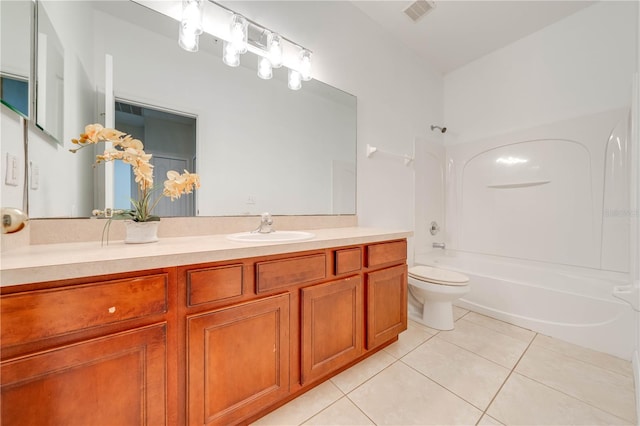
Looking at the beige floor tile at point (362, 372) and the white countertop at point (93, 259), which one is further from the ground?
the white countertop at point (93, 259)

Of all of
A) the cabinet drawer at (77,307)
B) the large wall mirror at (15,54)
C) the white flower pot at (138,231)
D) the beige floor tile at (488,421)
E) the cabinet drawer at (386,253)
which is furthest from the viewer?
the cabinet drawer at (386,253)

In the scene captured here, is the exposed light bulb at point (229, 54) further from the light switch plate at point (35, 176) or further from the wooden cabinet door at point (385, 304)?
the wooden cabinet door at point (385, 304)

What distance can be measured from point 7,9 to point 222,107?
0.78 meters

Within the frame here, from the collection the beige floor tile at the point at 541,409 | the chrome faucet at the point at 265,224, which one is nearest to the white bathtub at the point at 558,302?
the beige floor tile at the point at 541,409

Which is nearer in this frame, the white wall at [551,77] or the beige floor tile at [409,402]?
the beige floor tile at [409,402]

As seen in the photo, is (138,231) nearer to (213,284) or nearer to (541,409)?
(213,284)

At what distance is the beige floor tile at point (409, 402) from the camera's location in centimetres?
110

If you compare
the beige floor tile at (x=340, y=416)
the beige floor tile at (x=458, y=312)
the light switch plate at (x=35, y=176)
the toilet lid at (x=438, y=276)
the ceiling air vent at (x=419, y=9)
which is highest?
the ceiling air vent at (x=419, y=9)

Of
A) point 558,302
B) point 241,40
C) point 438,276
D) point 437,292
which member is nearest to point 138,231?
point 241,40

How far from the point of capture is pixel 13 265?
0.59m

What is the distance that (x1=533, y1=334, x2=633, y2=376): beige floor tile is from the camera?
1437 mm

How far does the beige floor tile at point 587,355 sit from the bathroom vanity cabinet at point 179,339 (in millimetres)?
1508

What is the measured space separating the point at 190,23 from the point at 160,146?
0.67 meters

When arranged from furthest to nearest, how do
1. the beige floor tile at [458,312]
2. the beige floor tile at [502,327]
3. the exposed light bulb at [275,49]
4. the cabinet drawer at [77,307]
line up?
the beige floor tile at [458,312], the beige floor tile at [502,327], the exposed light bulb at [275,49], the cabinet drawer at [77,307]
